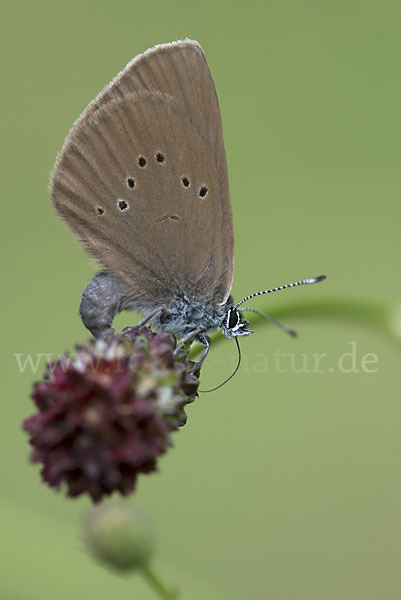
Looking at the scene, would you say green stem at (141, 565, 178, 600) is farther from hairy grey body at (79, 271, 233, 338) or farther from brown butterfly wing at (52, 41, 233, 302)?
brown butterfly wing at (52, 41, 233, 302)

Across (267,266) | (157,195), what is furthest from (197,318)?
(267,266)

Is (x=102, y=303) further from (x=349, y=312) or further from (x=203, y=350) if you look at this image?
(x=349, y=312)

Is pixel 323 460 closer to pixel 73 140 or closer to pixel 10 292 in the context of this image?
pixel 10 292

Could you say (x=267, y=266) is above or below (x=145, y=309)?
above

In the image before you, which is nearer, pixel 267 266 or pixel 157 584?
pixel 157 584

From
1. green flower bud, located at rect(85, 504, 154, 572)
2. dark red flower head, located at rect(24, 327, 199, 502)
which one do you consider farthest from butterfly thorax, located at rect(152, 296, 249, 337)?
green flower bud, located at rect(85, 504, 154, 572)

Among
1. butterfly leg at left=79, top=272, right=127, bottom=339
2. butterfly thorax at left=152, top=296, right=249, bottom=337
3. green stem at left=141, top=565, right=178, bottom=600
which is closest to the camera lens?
green stem at left=141, top=565, right=178, bottom=600

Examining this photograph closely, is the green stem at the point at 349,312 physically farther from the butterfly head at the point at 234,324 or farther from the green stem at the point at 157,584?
the green stem at the point at 157,584
